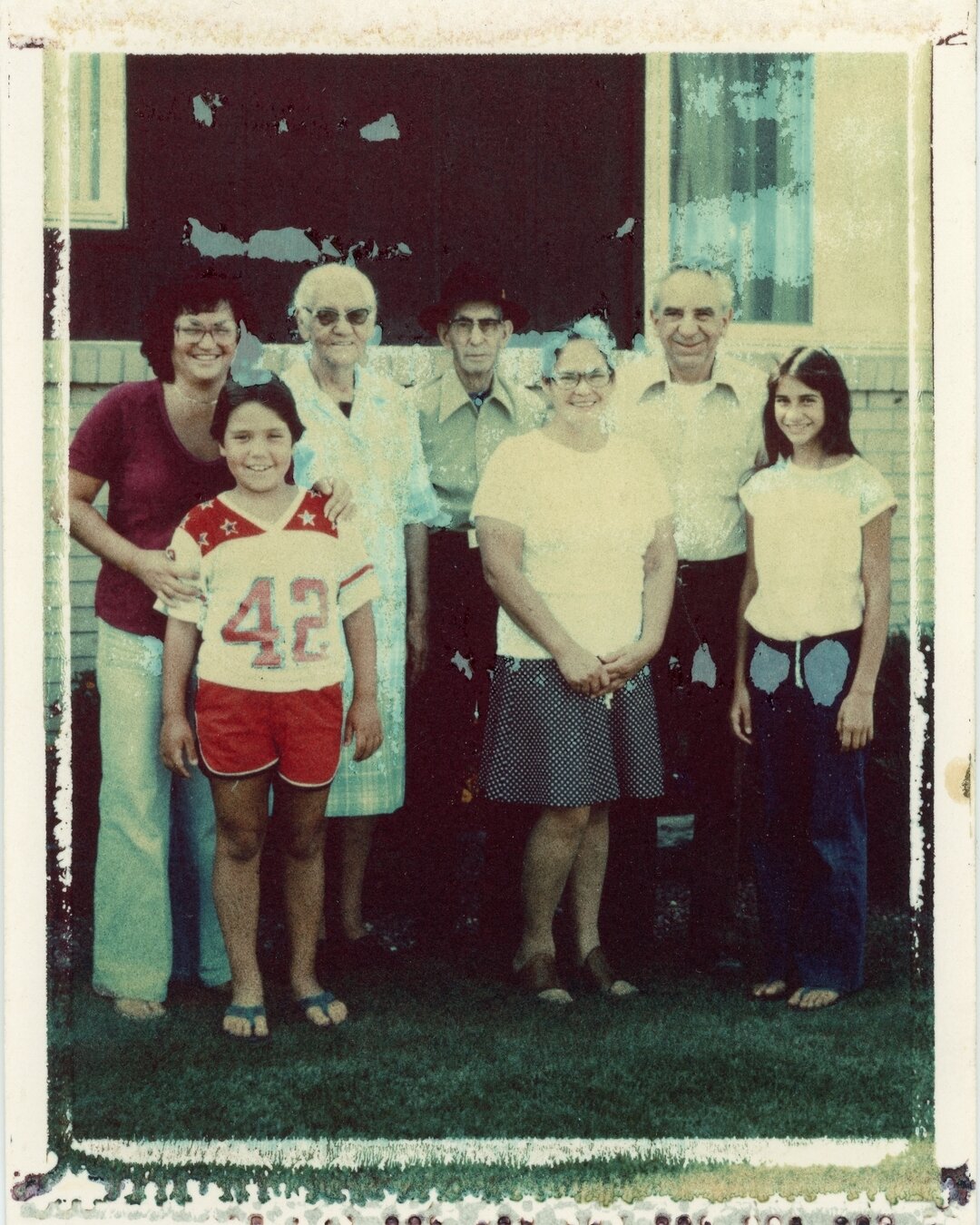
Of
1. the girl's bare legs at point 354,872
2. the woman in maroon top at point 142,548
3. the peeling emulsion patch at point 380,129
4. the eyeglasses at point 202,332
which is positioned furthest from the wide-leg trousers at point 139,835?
the peeling emulsion patch at point 380,129

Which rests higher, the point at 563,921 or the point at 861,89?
the point at 861,89

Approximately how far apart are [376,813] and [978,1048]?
1.89 m

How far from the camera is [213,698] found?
14.6 ft

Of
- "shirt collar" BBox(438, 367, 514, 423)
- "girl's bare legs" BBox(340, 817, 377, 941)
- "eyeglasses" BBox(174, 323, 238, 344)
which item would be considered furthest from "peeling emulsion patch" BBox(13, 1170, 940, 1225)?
"eyeglasses" BBox(174, 323, 238, 344)

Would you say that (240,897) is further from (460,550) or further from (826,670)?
(826,670)

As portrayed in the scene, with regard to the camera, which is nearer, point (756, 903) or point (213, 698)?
point (213, 698)

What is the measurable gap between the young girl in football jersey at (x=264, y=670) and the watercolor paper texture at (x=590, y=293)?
0.26m

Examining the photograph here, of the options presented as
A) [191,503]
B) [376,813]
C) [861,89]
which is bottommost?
[376,813]

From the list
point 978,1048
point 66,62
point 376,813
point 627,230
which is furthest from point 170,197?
point 978,1048

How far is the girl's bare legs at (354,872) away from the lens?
4.70 metres

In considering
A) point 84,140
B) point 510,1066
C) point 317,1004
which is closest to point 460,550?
point 317,1004

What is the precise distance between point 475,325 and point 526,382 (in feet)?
0.75

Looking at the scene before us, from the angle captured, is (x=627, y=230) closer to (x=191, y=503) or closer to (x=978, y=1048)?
(x=191, y=503)

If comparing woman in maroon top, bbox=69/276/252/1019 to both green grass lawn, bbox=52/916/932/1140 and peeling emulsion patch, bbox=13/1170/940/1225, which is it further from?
peeling emulsion patch, bbox=13/1170/940/1225
